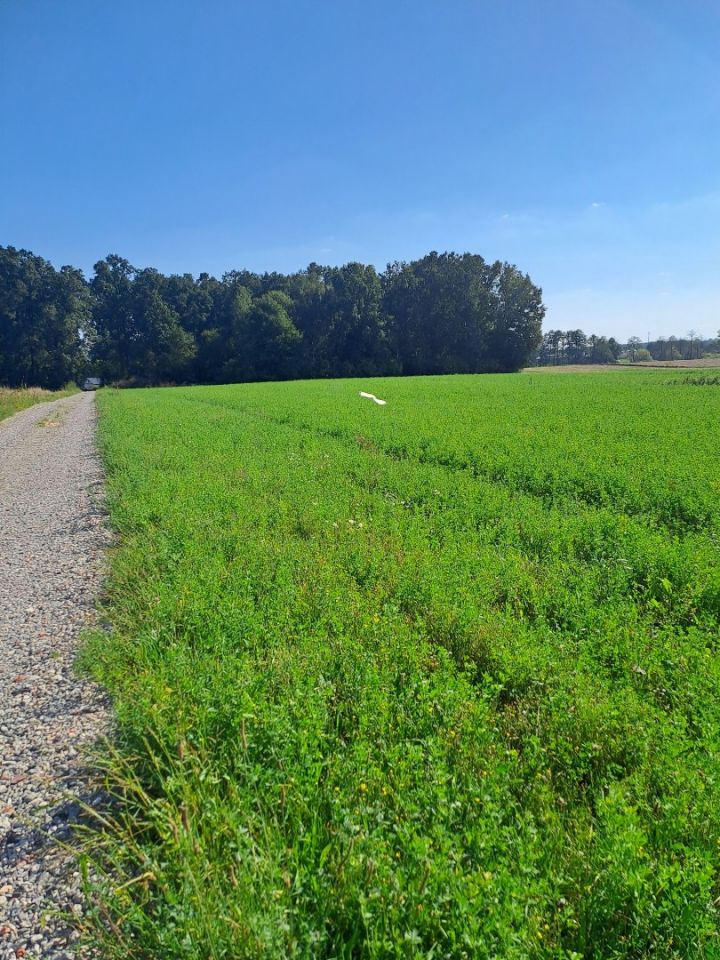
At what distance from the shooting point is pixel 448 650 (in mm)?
4676

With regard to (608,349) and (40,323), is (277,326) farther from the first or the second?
(608,349)

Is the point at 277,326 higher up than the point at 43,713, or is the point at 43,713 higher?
the point at 277,326

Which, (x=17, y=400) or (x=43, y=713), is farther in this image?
(x=17, y=400)

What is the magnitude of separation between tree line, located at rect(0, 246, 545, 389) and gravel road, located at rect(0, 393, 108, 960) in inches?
2906

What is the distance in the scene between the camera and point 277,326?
79.2m

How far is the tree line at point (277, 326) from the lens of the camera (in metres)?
79.9

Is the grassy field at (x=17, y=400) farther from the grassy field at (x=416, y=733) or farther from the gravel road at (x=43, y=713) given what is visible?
the grassy field at (x=416, y=733)

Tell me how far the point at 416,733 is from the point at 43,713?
309cm

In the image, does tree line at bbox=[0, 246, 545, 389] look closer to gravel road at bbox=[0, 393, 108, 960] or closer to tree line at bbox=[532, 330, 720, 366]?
tree line at bbox=[532, 330, 720, 366]

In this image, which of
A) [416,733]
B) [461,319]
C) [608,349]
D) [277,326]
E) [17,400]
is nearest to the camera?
[416,733]

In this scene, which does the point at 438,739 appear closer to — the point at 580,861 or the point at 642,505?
the point at 580,861

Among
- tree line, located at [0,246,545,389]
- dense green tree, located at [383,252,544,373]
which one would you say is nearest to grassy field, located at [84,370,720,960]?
tree line, located at [0,246,545,389]

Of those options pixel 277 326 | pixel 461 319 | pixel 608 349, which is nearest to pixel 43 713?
pixel 277 326

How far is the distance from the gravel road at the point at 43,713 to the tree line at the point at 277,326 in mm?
73812
